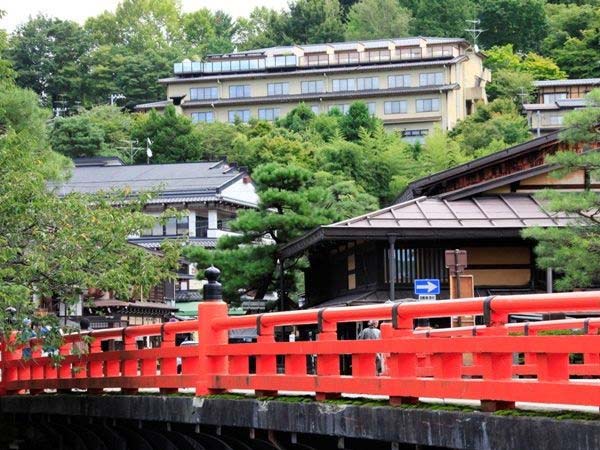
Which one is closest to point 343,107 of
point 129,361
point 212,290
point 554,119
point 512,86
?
point 512,86

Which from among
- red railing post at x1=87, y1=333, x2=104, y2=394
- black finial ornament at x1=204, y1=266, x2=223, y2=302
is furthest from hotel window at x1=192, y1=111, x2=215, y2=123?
black finial ornament at x1=204, y1=266, x2=223, y2=302

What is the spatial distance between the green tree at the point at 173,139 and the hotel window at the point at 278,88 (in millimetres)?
12925

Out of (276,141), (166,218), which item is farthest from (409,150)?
(166,218)

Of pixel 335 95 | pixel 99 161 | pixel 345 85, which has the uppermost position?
pixel 345 85

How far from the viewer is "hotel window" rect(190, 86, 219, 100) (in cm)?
11181

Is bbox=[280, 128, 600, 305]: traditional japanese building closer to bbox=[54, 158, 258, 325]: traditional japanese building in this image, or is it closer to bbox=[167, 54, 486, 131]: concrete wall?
bbox=[54, 158, 258, 325]: traditional japanese building

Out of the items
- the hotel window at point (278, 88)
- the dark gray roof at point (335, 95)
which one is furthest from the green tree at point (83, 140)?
the hotel window at point (278, 88)

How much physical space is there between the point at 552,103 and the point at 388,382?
287ft

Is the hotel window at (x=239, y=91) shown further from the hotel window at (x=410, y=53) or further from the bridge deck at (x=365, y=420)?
the bridge deck at (x=365, y=420)

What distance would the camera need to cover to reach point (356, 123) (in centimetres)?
9319

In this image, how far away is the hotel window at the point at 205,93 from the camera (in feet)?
367

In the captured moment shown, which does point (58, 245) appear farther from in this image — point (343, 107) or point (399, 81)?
point (399, 81)

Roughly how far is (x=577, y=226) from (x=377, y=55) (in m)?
84.2

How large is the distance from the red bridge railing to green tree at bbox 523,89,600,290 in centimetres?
876
